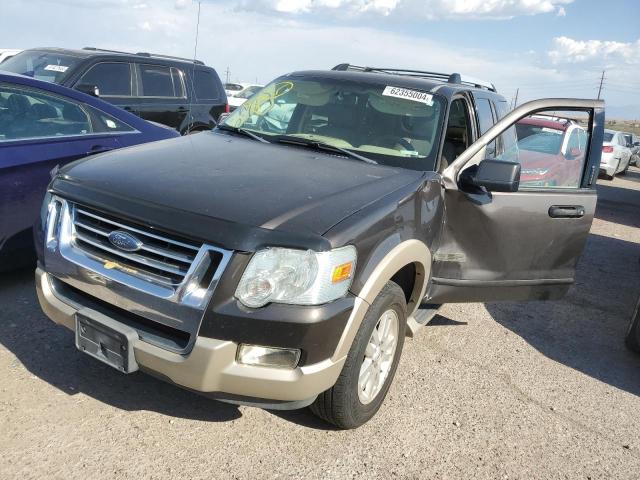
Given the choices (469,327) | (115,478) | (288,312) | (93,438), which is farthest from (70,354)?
(469,327)

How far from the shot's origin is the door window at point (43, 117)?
163 inches

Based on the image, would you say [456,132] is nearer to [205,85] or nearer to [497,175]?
[497,175]

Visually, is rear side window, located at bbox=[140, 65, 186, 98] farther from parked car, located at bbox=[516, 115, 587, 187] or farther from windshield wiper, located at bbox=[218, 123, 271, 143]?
parked car, located at bbox=[516, 115, 587, 187]

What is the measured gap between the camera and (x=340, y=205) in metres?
2.70

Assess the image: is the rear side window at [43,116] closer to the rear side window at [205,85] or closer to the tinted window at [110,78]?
the tinted window at [110,78]

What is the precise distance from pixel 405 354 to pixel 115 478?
2.10m

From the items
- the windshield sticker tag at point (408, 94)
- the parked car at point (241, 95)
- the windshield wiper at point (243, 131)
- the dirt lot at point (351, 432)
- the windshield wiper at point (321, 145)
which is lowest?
the parked car at point (241, 95)

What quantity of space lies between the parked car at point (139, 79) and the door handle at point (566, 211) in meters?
5.02

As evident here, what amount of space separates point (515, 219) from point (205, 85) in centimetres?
685

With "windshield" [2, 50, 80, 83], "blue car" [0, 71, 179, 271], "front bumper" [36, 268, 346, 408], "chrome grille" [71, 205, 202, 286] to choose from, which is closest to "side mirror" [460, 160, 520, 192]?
"front bumper" [36, 268, 346, 408]

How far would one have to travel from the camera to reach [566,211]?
3.75 metres

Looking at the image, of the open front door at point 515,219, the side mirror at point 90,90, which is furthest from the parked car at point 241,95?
the open front door at point 515,219

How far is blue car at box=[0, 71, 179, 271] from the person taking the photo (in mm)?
3891

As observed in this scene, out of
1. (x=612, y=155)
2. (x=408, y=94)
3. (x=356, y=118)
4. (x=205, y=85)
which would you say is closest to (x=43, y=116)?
(x=356, y=118)
